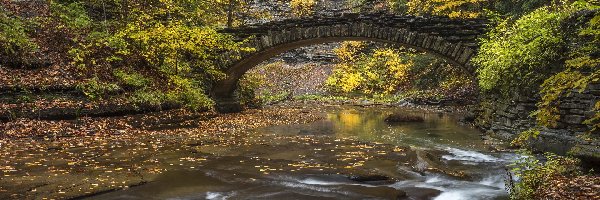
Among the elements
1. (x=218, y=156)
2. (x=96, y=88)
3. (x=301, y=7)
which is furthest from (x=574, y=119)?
(x=301, y=7)

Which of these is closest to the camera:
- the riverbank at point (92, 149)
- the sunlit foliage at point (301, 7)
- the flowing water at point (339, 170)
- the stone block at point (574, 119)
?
the riverbank at point (92, 149)

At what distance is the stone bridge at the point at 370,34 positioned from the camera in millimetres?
15297

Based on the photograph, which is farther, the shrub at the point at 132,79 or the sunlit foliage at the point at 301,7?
the sunlit foliage at the point at 301,7

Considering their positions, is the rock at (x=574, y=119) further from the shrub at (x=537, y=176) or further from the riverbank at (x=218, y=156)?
the shrub at (x=537, y=176)


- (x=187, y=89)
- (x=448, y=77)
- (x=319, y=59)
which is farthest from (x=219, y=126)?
(x=319, y=59)

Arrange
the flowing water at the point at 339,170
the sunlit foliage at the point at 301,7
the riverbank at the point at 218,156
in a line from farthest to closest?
the sunlit foliage at the point at 301,7 → the riverbank at the point at 218,156 → the flowing water at the point at 339,170

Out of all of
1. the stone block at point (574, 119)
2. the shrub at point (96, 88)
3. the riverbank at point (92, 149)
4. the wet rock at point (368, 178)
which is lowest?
the riverbank at point (92, 149)

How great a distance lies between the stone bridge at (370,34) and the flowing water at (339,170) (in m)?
4.11

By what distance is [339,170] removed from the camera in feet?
24.7

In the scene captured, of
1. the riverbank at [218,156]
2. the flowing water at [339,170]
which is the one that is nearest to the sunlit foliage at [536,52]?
the riverbank at [218,156]

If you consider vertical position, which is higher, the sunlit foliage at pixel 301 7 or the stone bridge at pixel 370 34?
the sunlit foliage at pixel 301 7

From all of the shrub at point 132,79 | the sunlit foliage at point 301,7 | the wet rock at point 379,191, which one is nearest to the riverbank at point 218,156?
the wet rock at point 379,191

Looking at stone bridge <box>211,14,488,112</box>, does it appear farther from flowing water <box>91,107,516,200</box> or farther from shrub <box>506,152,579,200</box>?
shrub <box>506,152,579,200</box>

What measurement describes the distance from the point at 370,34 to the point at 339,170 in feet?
32.9
